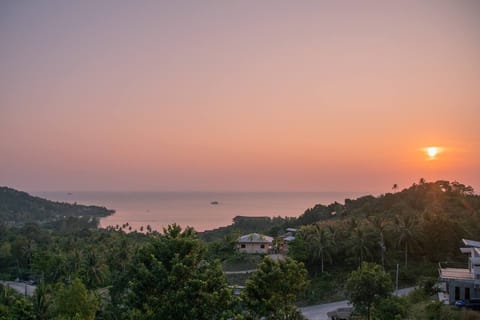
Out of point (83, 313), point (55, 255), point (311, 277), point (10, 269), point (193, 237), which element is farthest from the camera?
point (10, 269)

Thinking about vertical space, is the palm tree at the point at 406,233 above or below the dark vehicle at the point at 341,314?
above

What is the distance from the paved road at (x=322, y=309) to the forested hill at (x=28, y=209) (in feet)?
326

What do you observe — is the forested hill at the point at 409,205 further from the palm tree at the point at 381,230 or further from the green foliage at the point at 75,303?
the green foliage at the point at 75,303

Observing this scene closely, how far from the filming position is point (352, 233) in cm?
3198

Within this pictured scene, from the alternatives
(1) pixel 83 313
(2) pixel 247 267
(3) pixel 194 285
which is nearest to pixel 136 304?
(3) pixel 194 285

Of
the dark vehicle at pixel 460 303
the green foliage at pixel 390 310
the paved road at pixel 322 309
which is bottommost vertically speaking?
the paved road at pixel 322 309

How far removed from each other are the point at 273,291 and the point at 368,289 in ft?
17.0

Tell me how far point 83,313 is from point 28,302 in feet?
10.3

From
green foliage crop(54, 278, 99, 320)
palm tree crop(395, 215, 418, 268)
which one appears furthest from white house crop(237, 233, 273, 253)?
green foliage crop(54, 278, 99, 320)

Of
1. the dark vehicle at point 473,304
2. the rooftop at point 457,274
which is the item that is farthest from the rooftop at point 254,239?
the dark vehicle at point 473,304

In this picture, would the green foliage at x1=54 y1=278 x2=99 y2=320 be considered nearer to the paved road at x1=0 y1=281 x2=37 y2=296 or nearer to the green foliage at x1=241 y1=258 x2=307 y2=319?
the green foliage at x1=241 y1=258 x2=307 y2=319

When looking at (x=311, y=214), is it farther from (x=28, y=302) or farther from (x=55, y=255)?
(x=28, y=302)

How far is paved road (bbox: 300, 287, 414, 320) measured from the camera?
934 inches

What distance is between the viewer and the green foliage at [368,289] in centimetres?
1873
